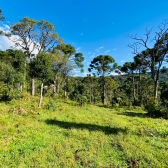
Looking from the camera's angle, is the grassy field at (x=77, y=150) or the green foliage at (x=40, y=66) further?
the green foliage at (x=40, y=66)

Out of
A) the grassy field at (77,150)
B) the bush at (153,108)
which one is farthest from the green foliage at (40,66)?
the bush at (153,108)

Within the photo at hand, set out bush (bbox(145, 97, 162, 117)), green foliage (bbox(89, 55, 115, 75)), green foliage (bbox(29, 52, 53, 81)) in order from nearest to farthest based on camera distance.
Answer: green foliage (bbox(29, 52, 53, 81)) → bush (bbox(145, 97, 162, 117)) → green foliage (bbox(89, 55, 115, 75))

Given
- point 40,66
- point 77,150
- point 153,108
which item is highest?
point 40,66

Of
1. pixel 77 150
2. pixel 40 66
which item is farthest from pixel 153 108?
pixel 40 66

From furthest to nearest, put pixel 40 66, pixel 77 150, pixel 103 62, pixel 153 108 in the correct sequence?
1. pixel 103 62
2. pixel 153 108
3. pixel 40 66
4. pixel 77 150

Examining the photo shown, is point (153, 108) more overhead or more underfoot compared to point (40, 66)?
more underfoot

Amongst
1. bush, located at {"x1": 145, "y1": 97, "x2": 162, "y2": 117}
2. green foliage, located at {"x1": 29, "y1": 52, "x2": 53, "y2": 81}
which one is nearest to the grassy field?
green foliage, located at {"x1": 29, "y1": 52, "x2": 53, "y2": 81}

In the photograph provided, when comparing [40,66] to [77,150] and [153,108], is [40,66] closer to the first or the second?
[77,150]

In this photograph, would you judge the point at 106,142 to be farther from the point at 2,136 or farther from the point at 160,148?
the point at 2,136

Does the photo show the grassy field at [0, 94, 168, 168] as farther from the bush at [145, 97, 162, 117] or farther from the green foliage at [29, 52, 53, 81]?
the bush at [145, 97, 162, 117]

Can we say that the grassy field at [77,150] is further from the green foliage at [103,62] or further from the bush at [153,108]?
the green foliage at [103,62]

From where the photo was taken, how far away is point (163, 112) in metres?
9.59

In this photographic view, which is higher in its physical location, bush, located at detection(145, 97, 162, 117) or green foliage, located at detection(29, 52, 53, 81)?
green foliage, located at detection(29, 52, 53, 81)

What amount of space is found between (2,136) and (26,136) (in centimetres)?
105
